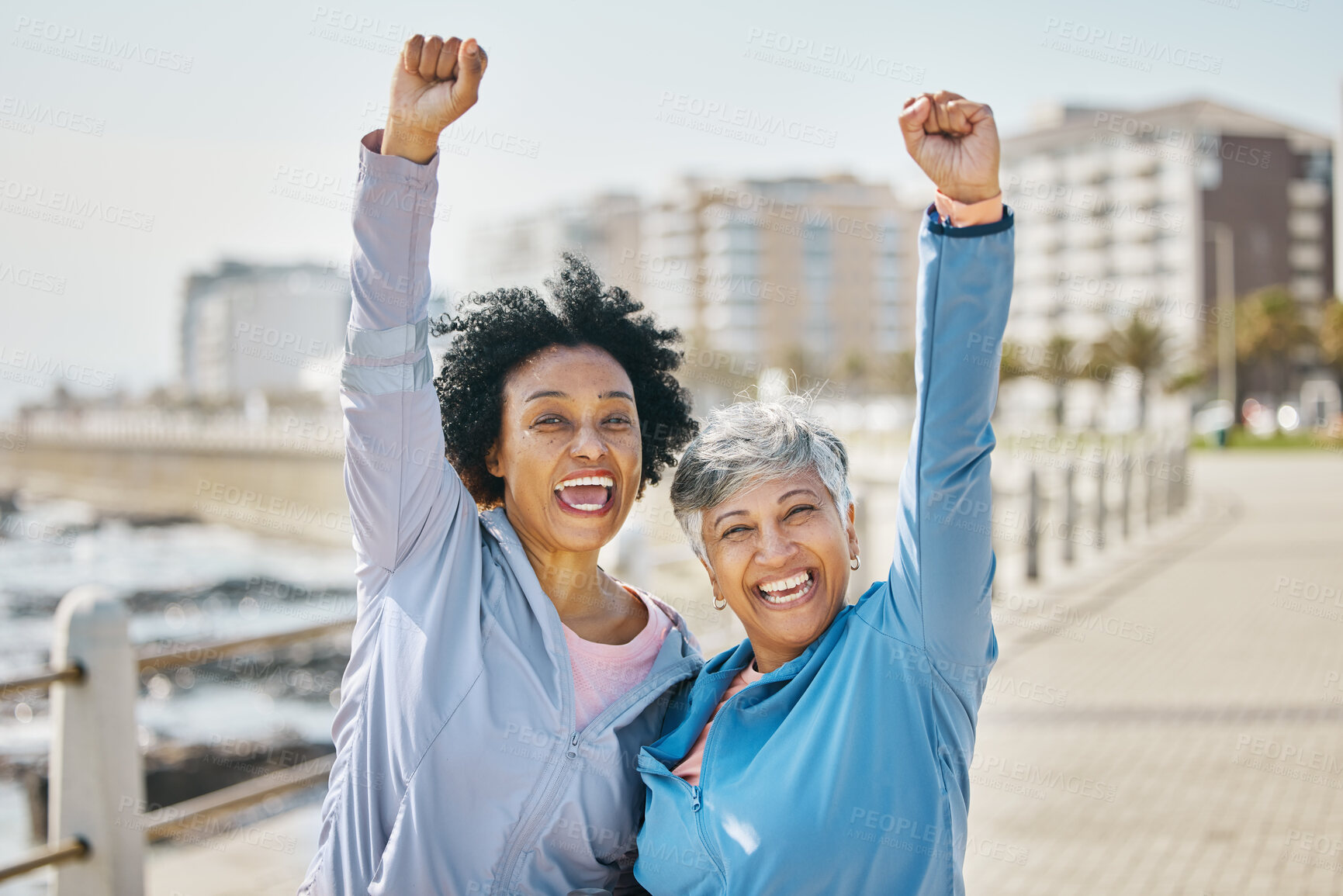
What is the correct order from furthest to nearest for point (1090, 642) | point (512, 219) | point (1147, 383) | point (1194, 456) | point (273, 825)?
point (512, 219)
point (1147, 383)
point (1194, 456)
point (1090, 642)
point (273, 825)

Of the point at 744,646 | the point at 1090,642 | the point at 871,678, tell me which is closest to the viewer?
the point at 871,678

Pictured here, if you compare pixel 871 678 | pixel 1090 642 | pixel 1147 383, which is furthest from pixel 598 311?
pixel 1147 383

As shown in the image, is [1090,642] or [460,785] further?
[1090,642]

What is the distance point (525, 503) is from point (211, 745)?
1661cm

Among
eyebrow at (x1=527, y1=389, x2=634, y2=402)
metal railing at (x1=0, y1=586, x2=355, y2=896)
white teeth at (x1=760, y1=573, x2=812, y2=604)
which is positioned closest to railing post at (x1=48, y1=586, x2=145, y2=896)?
metal railing at (x1=0, y1=586, x2=355, y2=896)

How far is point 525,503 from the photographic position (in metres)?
2.45

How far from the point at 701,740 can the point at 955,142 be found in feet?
4.27

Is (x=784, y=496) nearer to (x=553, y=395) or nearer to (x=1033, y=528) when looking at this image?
(x=553, y=395)

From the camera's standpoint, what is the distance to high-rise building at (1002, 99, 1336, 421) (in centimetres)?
7050

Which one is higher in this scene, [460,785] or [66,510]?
[460,785]

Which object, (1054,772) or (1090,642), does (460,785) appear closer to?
(1054,772)

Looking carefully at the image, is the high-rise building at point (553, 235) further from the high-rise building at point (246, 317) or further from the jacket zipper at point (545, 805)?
the jacket zipper at point (545, 805)

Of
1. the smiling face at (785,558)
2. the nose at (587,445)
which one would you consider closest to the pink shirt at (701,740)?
the smiling face at (785,558)

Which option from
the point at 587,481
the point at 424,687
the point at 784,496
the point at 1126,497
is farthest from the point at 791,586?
the point at 1126,497
